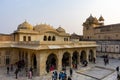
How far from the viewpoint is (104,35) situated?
35.0m

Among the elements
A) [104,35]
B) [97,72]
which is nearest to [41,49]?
[97,72]

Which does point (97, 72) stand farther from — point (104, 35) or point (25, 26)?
point (104, 35)

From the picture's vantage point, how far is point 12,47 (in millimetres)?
22672

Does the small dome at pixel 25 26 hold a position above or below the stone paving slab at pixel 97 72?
above

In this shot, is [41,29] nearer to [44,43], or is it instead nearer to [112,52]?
[44,43]

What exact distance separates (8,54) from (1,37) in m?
2.95

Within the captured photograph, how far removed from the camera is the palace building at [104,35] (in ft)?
90.6

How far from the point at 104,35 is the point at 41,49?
2279cm

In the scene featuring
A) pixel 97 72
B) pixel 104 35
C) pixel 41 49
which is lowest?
pixel 97 72

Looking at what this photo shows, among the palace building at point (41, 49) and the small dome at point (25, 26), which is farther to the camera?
the small dome at point (25, 26)

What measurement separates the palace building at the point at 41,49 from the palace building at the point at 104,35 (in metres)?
4.89

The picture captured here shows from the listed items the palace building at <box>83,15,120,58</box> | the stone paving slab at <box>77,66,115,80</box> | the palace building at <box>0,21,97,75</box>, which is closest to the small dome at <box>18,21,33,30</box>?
the palace building at <box>0,21,97,75</box>

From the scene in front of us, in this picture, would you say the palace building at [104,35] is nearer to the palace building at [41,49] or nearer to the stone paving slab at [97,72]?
the palace building at [41,49]

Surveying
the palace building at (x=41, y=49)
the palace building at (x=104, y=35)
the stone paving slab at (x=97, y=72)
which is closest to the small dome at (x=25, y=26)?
the palace building at (x=41, y=49)
